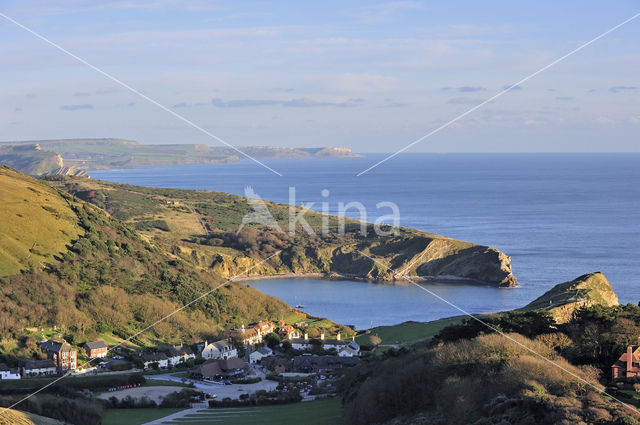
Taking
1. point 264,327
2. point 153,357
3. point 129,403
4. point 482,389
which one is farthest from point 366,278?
point 482,389

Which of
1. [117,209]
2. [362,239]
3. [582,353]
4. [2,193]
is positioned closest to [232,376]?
[582,353]

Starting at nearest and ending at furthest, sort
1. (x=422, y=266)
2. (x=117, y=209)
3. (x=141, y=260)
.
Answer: (x=141, y=260), (x=422, y=266), (x=117, y=209)

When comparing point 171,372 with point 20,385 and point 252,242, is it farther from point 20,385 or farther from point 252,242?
point 252,242

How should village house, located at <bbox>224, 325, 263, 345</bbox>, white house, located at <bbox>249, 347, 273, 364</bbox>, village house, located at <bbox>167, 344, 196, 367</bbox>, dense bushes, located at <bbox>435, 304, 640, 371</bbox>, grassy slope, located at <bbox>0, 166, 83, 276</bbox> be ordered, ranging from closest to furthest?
dense bushes, located at <bbox>435, 304, 640, 371</bbox>
village house, located at <bbox>167, 344, 196, 367</bbox>
white house, located at <bbox>249, 347, 273, 364</bbox>
grassy slope, located at <bbox>0, 166, 83, 276</bbox>
village house, located at <bbox>224, 325, 263, 345</bbox>

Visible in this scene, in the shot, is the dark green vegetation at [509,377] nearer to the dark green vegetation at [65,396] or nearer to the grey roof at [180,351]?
the dark green vegetation at [65,396]

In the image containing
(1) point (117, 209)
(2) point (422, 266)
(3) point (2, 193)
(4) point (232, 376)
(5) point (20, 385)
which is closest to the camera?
(5) point (20, 385)

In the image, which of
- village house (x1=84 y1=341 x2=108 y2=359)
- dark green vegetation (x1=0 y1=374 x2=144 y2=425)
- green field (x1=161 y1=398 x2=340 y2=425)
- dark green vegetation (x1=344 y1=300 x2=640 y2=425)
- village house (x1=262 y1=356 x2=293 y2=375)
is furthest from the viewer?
village house (x1=262 y1=356 x2=293 y2=375)

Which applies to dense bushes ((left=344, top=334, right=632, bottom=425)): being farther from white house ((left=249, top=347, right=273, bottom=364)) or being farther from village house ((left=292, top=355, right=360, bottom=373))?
white house ((left=249, top=347, right=273, bottom=364))

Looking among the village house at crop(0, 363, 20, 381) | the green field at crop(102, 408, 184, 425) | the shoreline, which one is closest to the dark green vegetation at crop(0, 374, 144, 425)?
the green field at crop(102, 408, 184, 425)
